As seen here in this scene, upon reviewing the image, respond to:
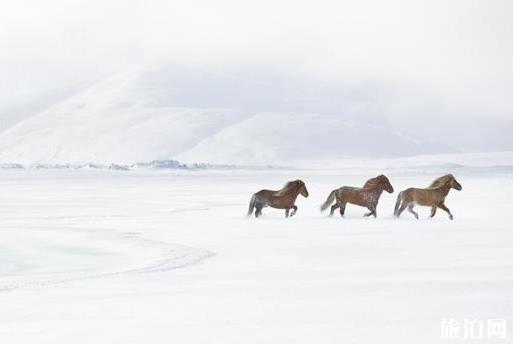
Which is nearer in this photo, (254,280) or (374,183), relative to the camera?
(254,280)

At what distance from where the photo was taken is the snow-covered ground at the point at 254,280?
229 inches

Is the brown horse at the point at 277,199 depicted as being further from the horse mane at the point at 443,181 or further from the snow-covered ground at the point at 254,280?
the horse mane at the point at 443,181

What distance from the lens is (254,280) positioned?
8406 millimetres

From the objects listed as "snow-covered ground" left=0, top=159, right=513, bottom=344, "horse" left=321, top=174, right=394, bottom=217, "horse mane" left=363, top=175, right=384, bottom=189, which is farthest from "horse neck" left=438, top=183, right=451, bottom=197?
"horse mane" left=363, top=175, right=384, bottom=189

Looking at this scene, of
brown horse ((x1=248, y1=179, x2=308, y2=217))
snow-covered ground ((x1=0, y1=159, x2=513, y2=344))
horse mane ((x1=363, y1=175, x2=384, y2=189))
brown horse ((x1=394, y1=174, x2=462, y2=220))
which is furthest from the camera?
brown horse ((x1=248, y1=179, x2=308, y2=217))

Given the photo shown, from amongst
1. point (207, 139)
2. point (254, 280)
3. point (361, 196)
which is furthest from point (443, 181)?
point (207, 139)

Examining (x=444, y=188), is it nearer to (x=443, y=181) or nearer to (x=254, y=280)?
(x=443, y=181)

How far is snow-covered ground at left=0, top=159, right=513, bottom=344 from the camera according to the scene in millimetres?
5820

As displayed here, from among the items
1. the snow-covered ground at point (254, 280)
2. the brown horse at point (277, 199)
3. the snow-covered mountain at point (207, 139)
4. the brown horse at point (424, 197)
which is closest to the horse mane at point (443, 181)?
the brown horse at point (424, 197)

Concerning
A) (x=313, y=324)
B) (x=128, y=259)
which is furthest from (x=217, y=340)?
(x=128, y=259)

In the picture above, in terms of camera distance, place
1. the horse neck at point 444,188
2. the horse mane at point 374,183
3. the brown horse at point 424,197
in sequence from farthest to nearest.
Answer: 1. the horse mane at point 374,183
2. the horse neck at point 444,188
3. the brown horse at point 424,197

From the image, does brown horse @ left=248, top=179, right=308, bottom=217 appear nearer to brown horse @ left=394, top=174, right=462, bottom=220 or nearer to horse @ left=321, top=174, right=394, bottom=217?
horse @ left=321, top=174, right=394, bottom=217

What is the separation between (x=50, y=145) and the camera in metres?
185

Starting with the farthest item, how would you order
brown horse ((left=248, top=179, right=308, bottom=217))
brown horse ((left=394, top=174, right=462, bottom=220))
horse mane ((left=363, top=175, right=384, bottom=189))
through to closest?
brown horse ((left=248, top=179, right=308, bottom=217)), horse mane ((left=363, top=175, right=384, bottom=189)), brown horse ((left=394, top=174, right=462, bottom=220))
